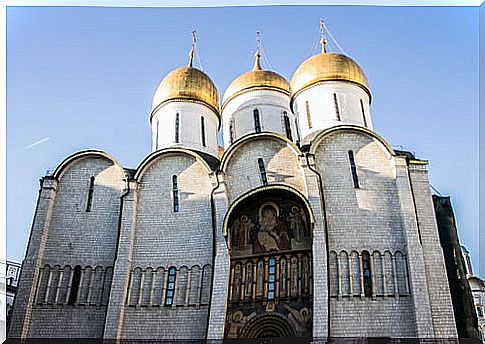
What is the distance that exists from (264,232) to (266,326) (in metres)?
1.69

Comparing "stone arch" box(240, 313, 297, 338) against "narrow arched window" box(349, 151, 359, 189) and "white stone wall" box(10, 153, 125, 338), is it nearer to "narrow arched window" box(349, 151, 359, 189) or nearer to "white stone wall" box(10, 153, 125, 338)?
"white stone wall" box(10, 153, 125, 338)

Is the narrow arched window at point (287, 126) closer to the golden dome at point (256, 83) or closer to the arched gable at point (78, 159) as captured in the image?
the golden dome at point (256, 83)

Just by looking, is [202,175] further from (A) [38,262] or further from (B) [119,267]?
(A) [38,262]

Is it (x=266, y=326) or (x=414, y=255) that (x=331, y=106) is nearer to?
(x=414, y=255)

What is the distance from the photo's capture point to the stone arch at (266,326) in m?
8.66

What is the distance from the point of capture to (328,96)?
38.5 ft

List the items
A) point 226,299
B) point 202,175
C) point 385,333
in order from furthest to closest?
point 202,175
point 226,299
point 385,333

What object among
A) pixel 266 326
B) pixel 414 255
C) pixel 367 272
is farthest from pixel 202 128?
pixel 414 255

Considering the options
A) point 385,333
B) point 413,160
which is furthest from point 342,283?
point 413,160

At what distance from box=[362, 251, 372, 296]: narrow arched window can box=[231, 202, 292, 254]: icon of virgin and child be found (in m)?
1.32

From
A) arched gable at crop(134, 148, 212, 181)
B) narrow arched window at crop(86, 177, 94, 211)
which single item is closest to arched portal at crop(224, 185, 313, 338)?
arched gable at crop(134, 148, 212, 181)

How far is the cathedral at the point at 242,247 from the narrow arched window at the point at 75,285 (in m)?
0.02

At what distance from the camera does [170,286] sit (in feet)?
31.4

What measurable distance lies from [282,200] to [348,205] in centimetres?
121
